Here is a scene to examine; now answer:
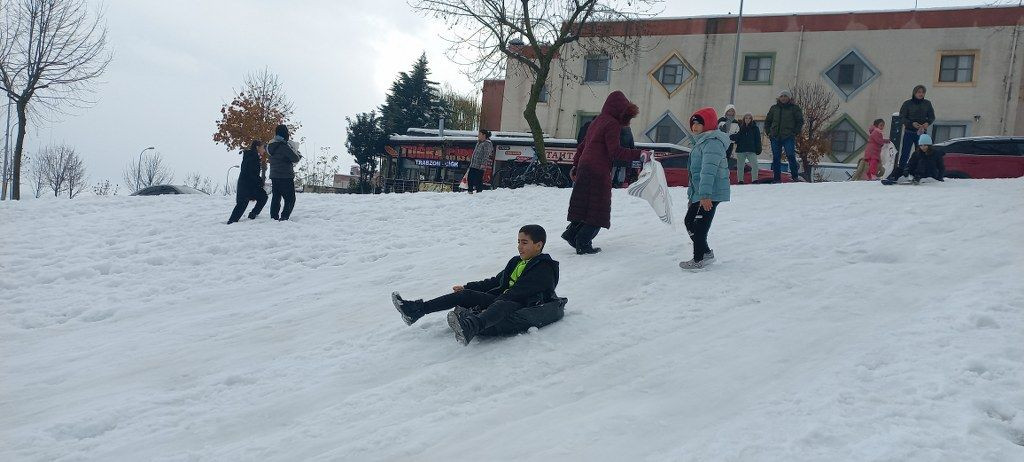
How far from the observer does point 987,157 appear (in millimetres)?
16312

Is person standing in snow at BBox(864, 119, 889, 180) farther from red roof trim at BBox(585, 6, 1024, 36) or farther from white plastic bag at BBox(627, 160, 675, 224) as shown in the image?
red roof trim at BBox(585, 6, 1024, 36)

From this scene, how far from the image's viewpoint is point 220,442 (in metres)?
4.41

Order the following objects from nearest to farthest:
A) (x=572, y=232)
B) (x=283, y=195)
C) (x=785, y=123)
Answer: (x=572, y=232), (x=283, y=195), (x=785, y=123)

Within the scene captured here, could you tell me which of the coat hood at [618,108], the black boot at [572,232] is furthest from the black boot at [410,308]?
the coat hood at [618,108]

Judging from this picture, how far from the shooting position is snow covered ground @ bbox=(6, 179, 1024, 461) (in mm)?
4000

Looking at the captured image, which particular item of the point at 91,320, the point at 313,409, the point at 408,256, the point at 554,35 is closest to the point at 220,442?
the point at 313,409

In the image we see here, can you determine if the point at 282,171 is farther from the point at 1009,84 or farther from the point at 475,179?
the point at 1009,84

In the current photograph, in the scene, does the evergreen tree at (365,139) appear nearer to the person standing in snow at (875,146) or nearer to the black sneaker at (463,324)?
the person standing in snow at (875,146)

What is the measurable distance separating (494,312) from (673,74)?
3224 cm

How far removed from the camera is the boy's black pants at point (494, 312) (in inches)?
220

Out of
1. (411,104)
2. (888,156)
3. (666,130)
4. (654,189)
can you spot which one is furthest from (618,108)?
(411,104)

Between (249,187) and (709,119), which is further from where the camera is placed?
(249,187)

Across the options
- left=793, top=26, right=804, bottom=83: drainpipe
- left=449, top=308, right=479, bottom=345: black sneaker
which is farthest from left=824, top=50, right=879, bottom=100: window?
left=449, top=308, right=479, bottom=345: black sneaker

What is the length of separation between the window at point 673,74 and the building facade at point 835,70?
0.05 metres
